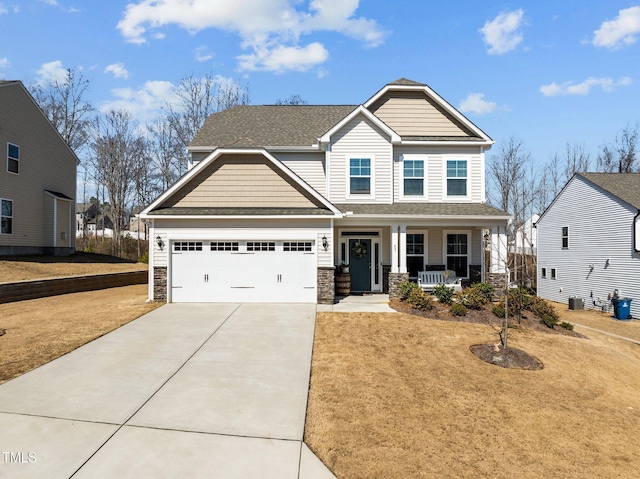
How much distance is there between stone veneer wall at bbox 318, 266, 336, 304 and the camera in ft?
41.6

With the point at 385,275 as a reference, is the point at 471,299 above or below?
below

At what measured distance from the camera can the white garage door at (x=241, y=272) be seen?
41.7 feet

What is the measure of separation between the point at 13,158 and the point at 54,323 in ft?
46.7

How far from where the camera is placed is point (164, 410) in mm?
5367

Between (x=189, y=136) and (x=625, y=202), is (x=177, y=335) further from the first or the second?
(x=189, y=136)

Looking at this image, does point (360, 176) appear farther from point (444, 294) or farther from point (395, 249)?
point (444, 294)

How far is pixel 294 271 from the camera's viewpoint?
12.8 meters

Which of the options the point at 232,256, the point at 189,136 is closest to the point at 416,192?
the point at 232,256

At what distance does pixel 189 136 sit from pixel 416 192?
23.5m

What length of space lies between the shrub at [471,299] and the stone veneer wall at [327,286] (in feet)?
14.1

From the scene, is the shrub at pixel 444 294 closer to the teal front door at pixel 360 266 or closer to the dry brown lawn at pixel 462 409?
the dry brown lawn at pixel 462 409

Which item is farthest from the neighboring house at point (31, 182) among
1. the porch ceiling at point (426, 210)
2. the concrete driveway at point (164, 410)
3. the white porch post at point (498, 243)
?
the white porch post at point (498, 243)

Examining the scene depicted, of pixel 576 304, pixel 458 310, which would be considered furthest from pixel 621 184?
pixel 458 310

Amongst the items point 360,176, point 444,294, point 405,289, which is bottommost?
point 444,294
